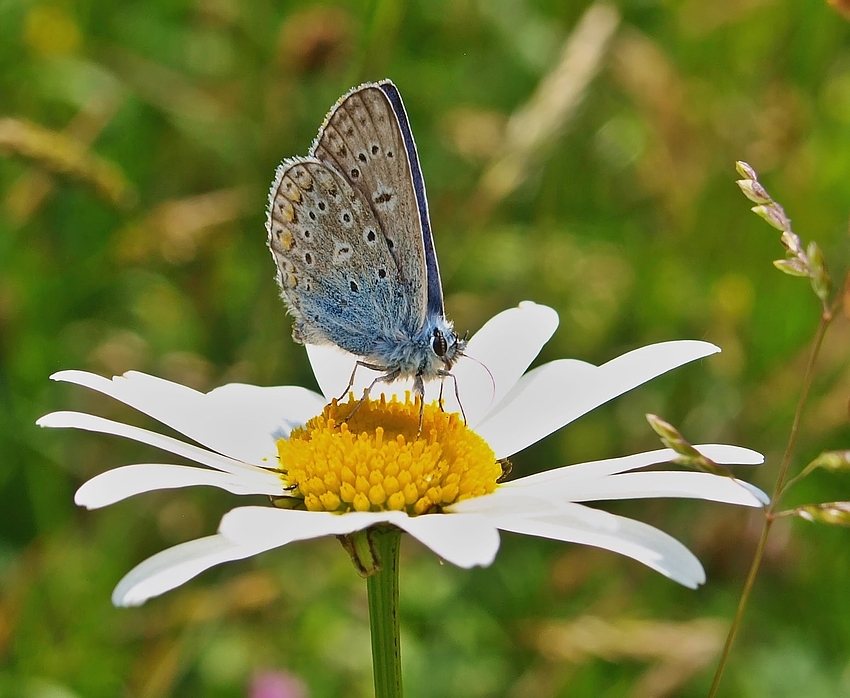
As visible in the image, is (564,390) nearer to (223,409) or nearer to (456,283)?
(223,409)

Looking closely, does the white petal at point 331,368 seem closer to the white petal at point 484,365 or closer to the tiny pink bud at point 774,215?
the white petal at point 484,365

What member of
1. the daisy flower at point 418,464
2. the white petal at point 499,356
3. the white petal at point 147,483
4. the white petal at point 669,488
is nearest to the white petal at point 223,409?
the daisy flower at point 418,464

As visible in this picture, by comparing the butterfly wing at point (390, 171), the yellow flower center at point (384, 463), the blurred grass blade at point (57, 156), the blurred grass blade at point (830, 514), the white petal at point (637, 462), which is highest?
the blurred grass blade at point (57, 156)

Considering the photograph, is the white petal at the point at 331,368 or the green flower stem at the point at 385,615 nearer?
the green flower stem at the point at 385,615

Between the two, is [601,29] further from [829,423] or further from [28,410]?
[28,410]

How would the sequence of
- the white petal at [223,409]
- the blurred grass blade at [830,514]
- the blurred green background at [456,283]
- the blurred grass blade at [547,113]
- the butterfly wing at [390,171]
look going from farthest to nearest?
the blurred grass blade at [547,113]
the blurred green background at [456,283]
the butterfly wing at [390,171]
the white petal at [223,409]
the blurred grass blade at [830,514]

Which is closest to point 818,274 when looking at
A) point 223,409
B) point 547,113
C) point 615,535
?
point 615,535

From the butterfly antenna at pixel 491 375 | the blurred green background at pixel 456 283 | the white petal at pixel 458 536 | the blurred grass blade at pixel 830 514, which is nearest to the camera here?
the blurred grass blade at pixel 830 514
